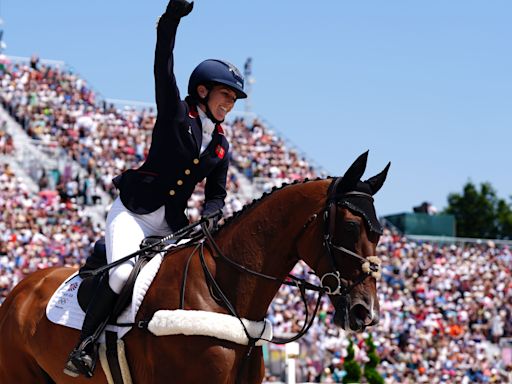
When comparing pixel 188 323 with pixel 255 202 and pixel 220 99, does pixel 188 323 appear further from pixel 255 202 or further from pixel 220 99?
pixel 220 99

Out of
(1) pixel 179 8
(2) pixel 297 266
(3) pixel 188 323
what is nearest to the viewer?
(3) pixel 188 323

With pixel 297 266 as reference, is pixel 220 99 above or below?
above

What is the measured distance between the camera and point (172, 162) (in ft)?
19.2

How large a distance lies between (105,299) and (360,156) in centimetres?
188

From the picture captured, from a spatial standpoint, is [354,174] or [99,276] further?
[99,276]

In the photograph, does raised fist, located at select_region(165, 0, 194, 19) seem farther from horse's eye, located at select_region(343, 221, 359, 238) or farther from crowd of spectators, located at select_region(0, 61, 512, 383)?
crowd of spectators, located at select_region(0, 61, 512, 383)

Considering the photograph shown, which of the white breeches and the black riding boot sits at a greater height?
the white breeches

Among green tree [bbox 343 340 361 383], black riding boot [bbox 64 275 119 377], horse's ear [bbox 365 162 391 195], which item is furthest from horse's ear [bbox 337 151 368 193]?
green tree [bbox 343 340 361 383]

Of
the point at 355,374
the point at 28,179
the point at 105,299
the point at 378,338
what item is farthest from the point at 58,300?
the point at 28,179

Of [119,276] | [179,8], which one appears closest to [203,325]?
[119,276]

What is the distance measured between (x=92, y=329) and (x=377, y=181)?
2054 millimetres

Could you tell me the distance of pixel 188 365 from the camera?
205 inches

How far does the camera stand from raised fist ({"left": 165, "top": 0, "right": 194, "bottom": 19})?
17.4 feet

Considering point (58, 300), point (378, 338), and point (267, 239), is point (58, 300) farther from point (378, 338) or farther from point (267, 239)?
point (378, 338)
